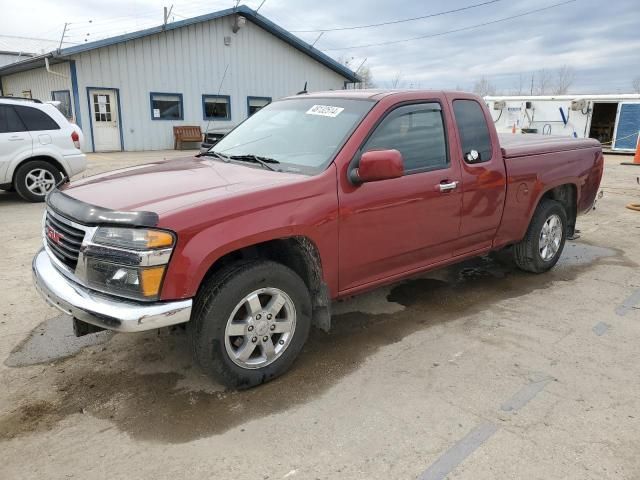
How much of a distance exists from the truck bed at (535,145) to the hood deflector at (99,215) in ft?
11.0

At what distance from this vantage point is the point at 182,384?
3297 mm

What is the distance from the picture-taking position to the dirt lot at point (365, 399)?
2.56 m

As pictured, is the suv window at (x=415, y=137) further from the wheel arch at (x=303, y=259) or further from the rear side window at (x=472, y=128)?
the wheel arch at (x=303, y=259)

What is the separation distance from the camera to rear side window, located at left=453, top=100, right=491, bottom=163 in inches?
170

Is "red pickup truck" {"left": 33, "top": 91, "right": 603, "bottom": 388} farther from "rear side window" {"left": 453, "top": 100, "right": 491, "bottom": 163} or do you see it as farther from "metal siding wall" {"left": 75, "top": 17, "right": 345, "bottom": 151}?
"metal siding wall" {"left": 75, "top": 17, "right": 345, "bottom": 151}

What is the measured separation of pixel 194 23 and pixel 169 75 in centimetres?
229

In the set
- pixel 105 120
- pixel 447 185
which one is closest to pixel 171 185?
pixel 447 185

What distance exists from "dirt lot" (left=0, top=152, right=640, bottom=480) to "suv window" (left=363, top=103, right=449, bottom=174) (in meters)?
1.33

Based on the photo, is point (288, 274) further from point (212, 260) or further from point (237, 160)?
point (237, 160)

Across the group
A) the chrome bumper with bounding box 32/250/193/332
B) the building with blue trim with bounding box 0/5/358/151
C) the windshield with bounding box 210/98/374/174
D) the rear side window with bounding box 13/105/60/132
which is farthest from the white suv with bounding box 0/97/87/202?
the building with blue trim with bounding box 0/5/358/151

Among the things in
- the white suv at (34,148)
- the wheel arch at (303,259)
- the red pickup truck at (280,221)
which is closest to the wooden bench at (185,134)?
the white suv at (34,148)

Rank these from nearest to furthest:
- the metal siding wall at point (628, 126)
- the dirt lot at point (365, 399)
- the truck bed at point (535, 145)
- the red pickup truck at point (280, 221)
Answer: the dirt lot at point (365, 399), the red pickup truck at point (280, 221), the truck bed at point (535, 145), the metal siding wall at point (628, 126)

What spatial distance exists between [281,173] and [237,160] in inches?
24.6

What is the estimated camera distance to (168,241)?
2664 mm
